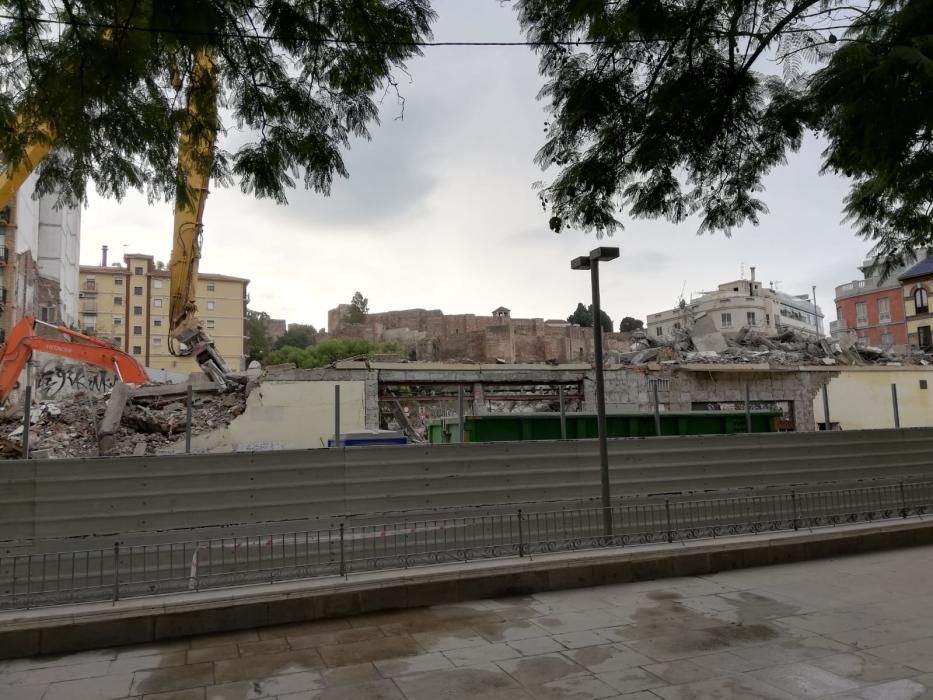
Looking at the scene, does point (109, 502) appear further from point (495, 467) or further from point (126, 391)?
point (126, 391)

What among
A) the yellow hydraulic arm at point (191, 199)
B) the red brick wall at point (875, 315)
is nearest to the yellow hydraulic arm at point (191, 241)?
the yellow hydraulic arm at point (191, 199)

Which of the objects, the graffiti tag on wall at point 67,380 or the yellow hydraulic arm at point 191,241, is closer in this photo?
the yellow hydraulic arm at point 191,241

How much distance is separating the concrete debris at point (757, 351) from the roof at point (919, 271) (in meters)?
15.1

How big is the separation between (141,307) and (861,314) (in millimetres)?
84099

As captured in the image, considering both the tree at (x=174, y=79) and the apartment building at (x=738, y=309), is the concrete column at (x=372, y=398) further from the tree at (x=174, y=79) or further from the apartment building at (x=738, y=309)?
the apartment building at (x=738, y=309)

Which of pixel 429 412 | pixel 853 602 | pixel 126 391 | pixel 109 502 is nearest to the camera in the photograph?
pixel 853 602

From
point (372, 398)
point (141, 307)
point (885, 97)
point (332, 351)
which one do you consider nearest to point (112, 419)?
point (372, 398)

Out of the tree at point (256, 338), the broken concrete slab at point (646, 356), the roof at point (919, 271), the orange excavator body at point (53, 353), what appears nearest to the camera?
the orange excavator body at point (53, 353)

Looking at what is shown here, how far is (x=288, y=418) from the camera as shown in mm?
22141

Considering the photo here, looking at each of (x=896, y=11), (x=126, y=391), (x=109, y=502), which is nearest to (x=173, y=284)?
(x=126, y=391)

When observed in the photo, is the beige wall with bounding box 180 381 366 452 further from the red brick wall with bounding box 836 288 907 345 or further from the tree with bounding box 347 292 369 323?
the tree with bounding box 347 292 369 323

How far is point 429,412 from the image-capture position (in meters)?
31.1

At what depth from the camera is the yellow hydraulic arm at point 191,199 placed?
680 centimetres

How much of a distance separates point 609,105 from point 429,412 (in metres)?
24.1
